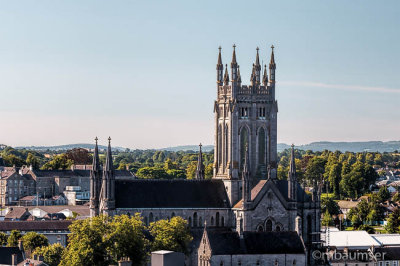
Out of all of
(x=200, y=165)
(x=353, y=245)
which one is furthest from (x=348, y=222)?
(x=200, y=165)

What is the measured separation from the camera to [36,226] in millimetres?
134500

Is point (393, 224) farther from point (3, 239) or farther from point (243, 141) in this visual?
point (3, 239)

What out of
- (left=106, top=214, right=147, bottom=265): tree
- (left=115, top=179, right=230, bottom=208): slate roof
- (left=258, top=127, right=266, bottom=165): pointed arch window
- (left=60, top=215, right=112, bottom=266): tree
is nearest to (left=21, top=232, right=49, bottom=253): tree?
(left=115, top=179, right=230, bottom=208): slate roof

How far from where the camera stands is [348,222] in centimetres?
19375

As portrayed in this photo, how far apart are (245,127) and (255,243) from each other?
16618 mm

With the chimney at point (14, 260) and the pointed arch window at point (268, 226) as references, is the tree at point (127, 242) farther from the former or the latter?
the pointed arch window at point (268, 226)

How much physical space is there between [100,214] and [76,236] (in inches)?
214

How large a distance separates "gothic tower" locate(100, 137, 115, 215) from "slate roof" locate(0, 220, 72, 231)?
1330 inches

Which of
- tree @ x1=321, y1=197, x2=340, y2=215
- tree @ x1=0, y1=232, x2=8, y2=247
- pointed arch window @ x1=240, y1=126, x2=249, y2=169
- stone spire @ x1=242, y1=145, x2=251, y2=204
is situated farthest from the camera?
tree @ x1=321, y1=197, x2=340, y2=215

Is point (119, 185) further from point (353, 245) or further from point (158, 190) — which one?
point (353, 245)

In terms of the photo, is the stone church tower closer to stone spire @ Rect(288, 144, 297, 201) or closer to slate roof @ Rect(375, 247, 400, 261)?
stone spire @ Rect(288, 144, 297, 201)

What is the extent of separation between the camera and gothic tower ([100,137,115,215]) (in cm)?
9956

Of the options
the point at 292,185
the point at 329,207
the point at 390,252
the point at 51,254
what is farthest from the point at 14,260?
the point at 329,207

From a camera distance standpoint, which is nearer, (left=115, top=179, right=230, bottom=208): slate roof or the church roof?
the church roof
